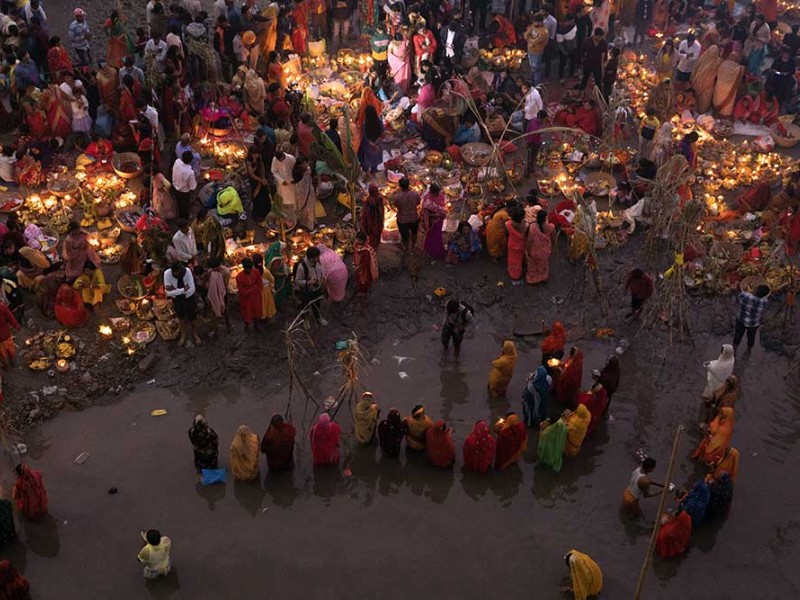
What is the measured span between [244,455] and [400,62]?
29.5 feet

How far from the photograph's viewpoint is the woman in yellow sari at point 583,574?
856cm

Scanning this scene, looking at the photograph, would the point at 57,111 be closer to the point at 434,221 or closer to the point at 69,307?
the point at 69,307

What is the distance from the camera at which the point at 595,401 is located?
1027 cm

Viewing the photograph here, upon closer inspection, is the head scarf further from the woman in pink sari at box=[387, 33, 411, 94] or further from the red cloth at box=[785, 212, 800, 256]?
the woman in pink sari at box=[387, 33, 411, 94]

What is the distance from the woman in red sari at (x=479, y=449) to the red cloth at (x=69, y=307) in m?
5.27

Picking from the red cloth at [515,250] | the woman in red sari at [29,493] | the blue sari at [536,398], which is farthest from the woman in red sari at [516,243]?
the woman in red sari at [29,493]

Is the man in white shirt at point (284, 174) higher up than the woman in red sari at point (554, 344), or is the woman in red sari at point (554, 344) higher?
the man in white shirt at point (284, 174)

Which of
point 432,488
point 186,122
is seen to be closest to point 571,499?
point 432,488

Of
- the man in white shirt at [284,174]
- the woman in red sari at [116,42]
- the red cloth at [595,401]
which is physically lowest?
the red cloth at [595,401]

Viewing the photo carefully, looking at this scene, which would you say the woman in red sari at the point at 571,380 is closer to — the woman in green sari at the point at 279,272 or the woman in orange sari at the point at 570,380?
the woman in orange sari at the point at 570,380

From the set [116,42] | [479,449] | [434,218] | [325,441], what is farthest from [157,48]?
[479,449]

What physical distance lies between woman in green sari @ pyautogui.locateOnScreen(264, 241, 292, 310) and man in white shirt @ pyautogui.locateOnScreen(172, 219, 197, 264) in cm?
102

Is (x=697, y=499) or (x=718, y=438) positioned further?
(x=718, y=438)

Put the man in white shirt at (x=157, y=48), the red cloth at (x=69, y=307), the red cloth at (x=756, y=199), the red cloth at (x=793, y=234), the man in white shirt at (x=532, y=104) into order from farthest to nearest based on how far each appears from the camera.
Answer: the man in white shirt at (x=157, y=48) < the man in white shirt at (x=532, y=104) < the red cloth at (x=756, y=199) < the red cloth at (x=793, y=234) < the red cloth at (x=69, y=307)
